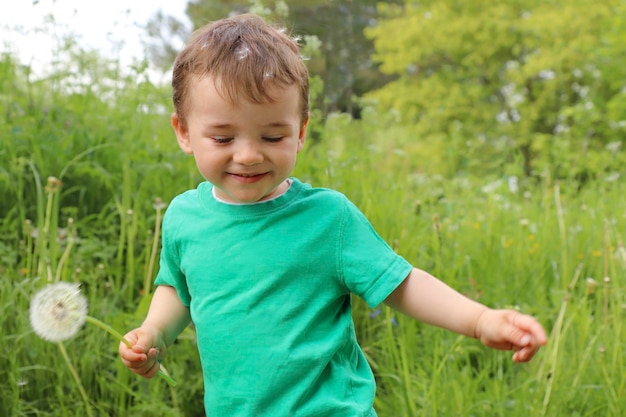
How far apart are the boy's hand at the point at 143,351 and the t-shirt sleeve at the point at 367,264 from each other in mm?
432

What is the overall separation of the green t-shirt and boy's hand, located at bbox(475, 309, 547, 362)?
0.18 meters

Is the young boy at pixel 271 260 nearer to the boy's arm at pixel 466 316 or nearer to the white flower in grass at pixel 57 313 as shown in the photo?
the boy's arm at pixel 466 316

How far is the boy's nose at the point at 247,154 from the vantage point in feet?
4.77

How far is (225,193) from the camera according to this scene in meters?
1.62

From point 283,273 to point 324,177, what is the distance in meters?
1.52

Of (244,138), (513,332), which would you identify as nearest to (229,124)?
(244,138)

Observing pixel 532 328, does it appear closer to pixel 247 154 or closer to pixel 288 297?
pixel 288 297

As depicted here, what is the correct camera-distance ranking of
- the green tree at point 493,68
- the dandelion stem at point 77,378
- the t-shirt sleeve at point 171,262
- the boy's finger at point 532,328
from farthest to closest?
the green tree at point 493,68 → the dandelion stem at point 77,378 → the t-shirt sleeve at point 171,262 → the boy's finger at point 532,328

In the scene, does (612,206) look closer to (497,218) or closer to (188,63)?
(497,218)

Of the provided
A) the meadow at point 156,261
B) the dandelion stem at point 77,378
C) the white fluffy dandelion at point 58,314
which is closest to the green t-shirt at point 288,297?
the white fluffy dandelion at point 58,314

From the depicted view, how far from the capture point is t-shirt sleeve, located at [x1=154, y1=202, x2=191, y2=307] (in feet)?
5.58

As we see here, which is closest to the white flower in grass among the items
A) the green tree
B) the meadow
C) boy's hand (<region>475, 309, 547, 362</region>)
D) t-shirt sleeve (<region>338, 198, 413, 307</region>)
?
t-shirt sleeve (<region>338, 198, 413, 307</region>)

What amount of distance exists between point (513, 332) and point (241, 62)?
2.21ft

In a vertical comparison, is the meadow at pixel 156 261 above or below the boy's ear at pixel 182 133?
below
